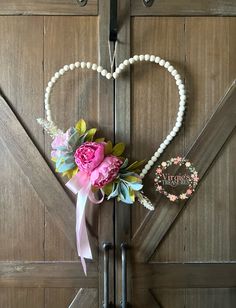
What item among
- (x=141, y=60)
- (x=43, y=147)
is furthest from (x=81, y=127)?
(x=141, y=60)

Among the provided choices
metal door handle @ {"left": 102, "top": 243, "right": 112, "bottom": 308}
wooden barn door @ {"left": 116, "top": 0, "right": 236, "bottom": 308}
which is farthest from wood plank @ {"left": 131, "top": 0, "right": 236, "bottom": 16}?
metal door handle @ {"left": 102, "top": 243, "right": 112, "bottom": 308}

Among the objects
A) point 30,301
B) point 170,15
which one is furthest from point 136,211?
point 170,15

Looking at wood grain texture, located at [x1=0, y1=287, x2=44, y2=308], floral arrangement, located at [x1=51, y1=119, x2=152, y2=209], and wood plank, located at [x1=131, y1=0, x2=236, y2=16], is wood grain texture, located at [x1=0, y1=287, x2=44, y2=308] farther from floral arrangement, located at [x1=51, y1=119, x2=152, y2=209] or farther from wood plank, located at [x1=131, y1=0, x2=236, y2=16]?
wood plank, located at [x1=131, y1=0, x2=236, y2=16]

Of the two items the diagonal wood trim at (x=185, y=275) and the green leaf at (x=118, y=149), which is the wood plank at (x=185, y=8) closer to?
the green leaf at (x=118, y=149)

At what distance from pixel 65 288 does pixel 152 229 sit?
0.32m

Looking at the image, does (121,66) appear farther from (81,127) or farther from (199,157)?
(199,157)

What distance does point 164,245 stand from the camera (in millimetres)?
971

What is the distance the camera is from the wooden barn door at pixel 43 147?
0.95 meters

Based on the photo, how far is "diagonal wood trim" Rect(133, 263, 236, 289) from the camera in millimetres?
962

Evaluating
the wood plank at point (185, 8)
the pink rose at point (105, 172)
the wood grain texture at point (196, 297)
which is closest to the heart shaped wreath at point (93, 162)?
the pink rose at point (105, 172)

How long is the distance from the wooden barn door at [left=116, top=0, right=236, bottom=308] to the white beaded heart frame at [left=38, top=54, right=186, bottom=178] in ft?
0.07

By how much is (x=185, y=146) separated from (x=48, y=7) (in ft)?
1.91

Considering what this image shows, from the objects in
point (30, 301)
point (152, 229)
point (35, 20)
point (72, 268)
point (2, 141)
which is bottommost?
point (30, 301)

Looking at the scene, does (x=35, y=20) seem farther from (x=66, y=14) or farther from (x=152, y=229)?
(x=152, y=229)
